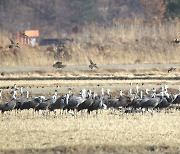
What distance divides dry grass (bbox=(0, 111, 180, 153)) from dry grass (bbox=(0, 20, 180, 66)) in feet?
83.4

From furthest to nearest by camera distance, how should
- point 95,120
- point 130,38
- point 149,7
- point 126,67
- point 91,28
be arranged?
point 149,7
point 91,28
point 130,38
point 126,67
point 95,120

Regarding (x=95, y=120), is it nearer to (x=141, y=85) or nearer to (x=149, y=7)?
(x=141, y=85)

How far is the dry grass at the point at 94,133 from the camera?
66.3 feet

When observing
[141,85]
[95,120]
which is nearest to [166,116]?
[95,120]

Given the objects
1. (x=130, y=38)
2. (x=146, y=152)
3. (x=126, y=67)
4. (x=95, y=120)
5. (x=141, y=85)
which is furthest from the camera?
(x=130, y=38)

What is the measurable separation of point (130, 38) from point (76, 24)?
51162mm

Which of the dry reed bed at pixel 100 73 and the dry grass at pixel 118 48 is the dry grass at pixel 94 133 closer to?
the dry reed bed at pixel 100 73

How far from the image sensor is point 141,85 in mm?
35750

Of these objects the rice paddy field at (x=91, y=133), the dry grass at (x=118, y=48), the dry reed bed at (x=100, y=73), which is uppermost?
the dry grass at (x=118, y=48)

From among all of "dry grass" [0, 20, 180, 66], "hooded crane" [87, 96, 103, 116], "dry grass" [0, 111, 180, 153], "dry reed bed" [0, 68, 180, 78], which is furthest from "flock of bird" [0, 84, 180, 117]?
"dry grass" [0, 20, 180, 66]

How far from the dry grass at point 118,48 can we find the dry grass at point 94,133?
83.4 ft

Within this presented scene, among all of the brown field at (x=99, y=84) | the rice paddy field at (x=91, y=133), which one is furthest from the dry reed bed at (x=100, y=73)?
the rice paddy field at (x=91, y=133)

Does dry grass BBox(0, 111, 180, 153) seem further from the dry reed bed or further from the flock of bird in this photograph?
the dry reed bed

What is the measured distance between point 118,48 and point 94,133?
3358 centimetres
